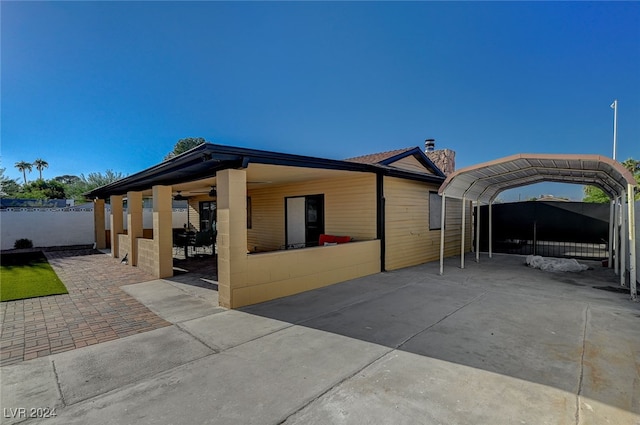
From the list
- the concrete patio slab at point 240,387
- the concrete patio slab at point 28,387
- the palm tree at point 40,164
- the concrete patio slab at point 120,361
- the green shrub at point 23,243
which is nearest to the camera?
the concrete patio slab at point 240,387

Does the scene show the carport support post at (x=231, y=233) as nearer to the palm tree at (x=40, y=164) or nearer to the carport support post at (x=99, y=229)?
the carport support post at (x=99, y=229)

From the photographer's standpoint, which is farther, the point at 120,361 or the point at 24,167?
the point at 24,167

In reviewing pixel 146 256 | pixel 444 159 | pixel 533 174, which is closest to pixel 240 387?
pixel 146 256

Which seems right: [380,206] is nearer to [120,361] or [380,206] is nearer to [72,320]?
[120,361]

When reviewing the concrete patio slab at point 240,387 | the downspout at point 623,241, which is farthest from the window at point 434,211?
the concrete patio slab at point 240,387

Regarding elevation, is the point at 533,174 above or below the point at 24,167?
below

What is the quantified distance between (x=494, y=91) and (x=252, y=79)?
12795 millimetres

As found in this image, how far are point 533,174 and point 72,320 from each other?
34.9ft

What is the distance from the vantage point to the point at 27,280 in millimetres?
7039

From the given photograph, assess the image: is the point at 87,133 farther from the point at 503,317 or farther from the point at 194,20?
the point at 503,317

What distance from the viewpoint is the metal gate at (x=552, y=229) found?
940 centimetres

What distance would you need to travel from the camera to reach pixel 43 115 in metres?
A: 12.9

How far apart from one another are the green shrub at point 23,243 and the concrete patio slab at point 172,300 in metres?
11.8

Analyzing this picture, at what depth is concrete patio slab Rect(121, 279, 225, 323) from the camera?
15.0ft
